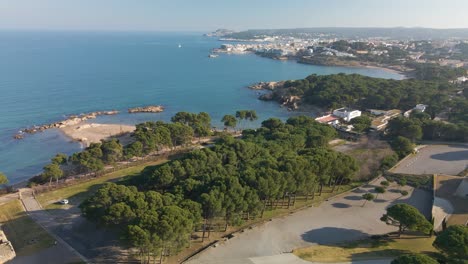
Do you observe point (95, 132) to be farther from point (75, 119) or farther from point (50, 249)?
point (50, 249)

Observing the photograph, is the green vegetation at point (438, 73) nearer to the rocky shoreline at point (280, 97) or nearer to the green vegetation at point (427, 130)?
the rocky shoreline at point (280, 97)

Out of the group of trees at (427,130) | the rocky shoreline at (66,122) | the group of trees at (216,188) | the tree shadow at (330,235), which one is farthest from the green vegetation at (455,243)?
the rocky shoreline at (66,122)

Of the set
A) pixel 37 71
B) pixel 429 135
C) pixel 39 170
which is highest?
pixel 37 71

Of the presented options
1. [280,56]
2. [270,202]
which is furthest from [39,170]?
[280,56]

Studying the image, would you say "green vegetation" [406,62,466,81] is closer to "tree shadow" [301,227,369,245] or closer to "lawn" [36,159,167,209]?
"tree shadow" [301,227,369,245]

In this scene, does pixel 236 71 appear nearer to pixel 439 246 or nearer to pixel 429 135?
pixel 429 135

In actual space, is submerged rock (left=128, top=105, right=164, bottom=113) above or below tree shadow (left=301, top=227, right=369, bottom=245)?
above

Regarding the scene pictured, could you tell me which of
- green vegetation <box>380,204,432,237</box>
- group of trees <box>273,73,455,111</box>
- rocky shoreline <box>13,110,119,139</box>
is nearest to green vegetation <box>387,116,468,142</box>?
group of trees <box>273,73,455,111</box>
